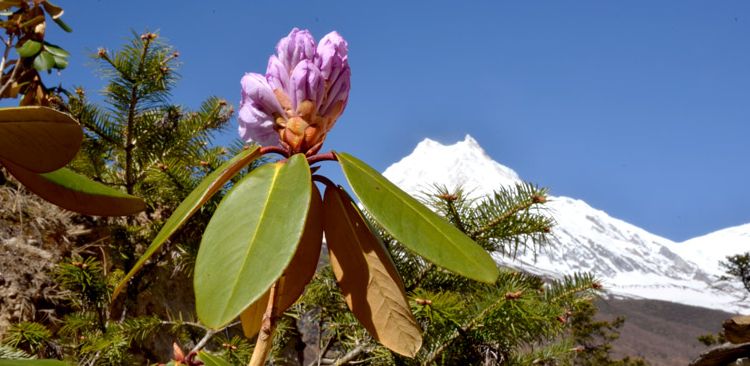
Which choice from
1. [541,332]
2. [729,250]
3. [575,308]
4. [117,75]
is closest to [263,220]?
→ [541,332]

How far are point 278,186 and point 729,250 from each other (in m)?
96.8

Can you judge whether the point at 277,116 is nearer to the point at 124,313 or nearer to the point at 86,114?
the point at 124,313

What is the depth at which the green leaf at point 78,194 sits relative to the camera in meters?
0.36

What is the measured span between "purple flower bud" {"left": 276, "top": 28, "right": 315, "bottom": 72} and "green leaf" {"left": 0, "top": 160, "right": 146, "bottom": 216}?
5.9 inches

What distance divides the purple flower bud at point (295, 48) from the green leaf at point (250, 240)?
98 millimetres

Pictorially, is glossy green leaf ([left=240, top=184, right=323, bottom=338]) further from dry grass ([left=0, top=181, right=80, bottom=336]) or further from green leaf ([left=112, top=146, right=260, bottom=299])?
dry grass ([left=0, top=181, right=80, bottom=336])

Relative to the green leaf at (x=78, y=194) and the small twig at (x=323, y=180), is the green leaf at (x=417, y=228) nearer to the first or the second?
the small twig at (x=323, y=180)

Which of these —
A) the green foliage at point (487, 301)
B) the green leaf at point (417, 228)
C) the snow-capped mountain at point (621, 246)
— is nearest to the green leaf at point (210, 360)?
the green leaf at point (417, 228)

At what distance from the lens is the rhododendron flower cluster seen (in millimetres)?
380

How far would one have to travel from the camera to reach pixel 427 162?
88938 mm

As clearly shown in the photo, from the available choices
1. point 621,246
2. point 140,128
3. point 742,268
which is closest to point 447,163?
point 621,246

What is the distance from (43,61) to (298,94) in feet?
4.01

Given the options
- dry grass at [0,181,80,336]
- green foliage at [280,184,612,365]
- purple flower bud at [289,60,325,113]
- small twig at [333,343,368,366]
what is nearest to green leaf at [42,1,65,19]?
dry grass at [0,181,80,336]

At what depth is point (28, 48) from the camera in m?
1.24
